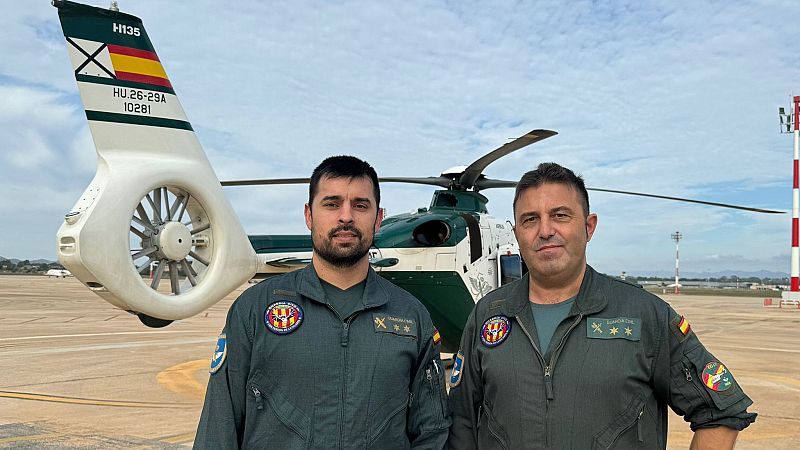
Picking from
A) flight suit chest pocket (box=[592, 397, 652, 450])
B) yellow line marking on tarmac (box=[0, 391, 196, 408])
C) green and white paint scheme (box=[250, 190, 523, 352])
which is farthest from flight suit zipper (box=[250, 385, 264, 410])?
yellow line marking on tarmac (box=[0, 391, 196, 408])

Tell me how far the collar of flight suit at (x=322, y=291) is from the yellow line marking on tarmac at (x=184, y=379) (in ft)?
21.1

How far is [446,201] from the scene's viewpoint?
8523 millimetres

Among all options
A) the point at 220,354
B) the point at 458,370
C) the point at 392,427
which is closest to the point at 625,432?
the point at 458,370

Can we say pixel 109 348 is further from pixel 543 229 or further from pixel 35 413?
pixel 543 229

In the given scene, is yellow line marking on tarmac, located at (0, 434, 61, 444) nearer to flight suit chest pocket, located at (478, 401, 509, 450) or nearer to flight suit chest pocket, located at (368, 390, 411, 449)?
flight suit chest pocket, located at (368, 390, 411, 449)

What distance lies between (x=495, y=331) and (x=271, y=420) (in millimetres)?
981

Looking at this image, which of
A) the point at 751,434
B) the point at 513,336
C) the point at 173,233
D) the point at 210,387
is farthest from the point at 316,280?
the point at 751,434

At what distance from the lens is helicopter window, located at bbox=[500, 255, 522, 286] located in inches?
320

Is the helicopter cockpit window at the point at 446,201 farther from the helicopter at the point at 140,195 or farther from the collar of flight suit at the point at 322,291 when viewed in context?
the collar of flight suit at the point at 322,291

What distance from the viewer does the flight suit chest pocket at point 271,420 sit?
90.1 inches

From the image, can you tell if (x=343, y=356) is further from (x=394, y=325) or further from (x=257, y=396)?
(x=257, y=396)

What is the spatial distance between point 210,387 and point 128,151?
9.96ft

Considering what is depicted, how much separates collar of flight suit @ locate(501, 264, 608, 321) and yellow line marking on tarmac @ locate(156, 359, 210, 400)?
6667 mm

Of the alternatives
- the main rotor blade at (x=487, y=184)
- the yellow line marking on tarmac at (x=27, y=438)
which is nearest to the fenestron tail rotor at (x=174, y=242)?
the yellow line marking on tarmac at (x=27, y=438)
